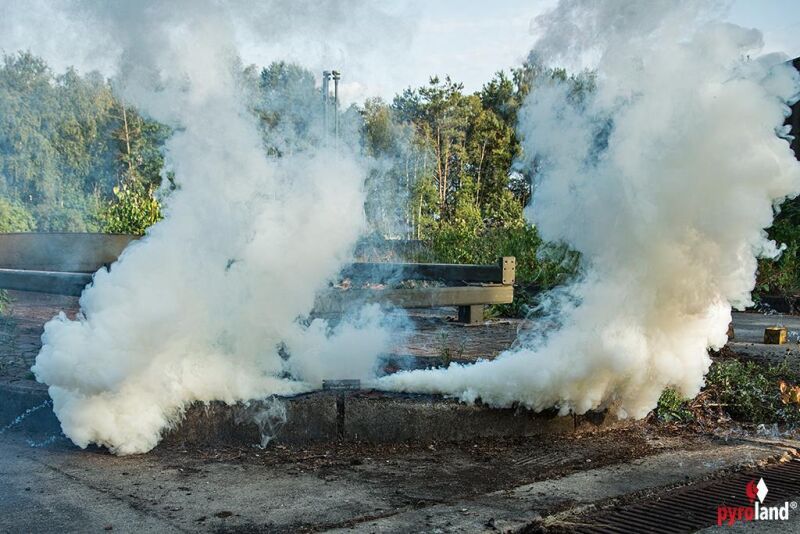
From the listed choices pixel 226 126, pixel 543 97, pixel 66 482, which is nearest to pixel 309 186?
pixel 226 126

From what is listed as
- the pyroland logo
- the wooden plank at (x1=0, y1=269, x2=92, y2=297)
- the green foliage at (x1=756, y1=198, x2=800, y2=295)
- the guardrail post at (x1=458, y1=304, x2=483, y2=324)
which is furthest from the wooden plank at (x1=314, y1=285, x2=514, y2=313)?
the green foliage at (x1=756, y1=198, x2=800, y2=295)

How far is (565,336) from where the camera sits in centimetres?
543

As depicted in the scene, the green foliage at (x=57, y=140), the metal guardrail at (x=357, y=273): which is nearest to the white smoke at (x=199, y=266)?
the metal guardrail at (x=357, y=273)

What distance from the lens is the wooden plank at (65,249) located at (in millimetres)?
10281

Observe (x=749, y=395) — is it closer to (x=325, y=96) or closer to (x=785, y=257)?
(x=325, y=96)

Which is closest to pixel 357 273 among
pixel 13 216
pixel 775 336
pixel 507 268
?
pixel 507 268

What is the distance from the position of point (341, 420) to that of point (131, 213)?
8925 mm

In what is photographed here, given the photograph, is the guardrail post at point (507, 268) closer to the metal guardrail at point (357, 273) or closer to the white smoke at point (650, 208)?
the metal guardrail at point (357, 273)

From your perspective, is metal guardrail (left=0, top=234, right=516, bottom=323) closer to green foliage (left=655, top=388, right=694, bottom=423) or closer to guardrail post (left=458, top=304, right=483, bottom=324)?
guardrail post (left=458, top=304, right=483, bottom=324)

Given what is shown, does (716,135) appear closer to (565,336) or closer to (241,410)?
(565,336)

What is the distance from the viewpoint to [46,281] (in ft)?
24.0

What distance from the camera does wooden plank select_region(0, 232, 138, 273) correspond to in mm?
10281

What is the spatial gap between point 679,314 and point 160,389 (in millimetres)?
3383

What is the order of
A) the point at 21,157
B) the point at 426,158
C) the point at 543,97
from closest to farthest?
the point at 543,97 < the point at 21,157 < the point at 426,158
